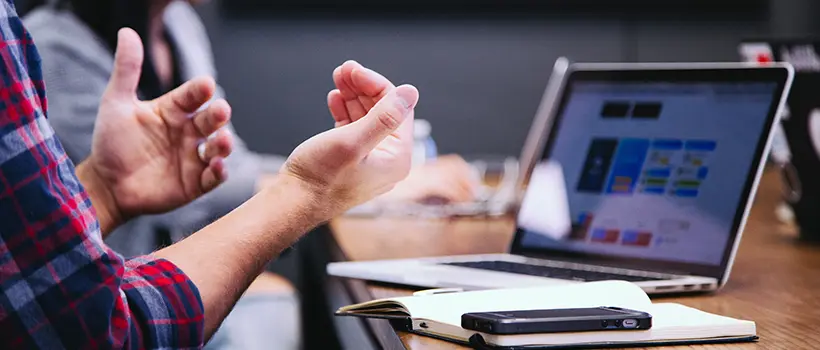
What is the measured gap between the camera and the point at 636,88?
125 cm

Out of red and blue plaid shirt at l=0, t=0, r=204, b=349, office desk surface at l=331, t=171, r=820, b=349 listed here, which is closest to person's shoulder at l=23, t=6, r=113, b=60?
office desk surface at l=331, t=171, r=820, b=349

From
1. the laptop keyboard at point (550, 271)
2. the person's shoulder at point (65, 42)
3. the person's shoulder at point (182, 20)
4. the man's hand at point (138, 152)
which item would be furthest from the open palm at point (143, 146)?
the person's shoulder at point (182, 20)

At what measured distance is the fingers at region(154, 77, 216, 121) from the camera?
1.21 m

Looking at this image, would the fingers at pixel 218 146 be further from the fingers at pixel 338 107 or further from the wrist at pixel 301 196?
the wrist at pixel 301 196

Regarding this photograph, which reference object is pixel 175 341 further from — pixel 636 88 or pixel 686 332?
pixel 636 88

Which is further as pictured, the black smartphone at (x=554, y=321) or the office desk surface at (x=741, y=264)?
the office desk surface at (x=741, y=264)

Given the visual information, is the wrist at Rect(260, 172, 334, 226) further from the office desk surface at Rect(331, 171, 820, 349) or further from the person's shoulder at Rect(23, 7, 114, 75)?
the person's shoulder at Rect(23, 7, 114, 75)

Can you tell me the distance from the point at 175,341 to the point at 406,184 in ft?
3.96

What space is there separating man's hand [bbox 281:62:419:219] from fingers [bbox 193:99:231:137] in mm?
234

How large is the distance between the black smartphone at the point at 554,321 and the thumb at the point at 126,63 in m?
0.70

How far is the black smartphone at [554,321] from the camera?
702 mm

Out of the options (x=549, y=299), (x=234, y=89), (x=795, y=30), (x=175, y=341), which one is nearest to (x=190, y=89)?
(x=175, y=341)

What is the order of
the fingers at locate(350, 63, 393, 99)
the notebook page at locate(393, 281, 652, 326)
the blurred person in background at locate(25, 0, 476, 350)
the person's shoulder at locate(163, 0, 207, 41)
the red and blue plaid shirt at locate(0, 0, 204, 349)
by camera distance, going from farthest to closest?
the person's shoulder at locate(163, 0, 207, 41) < the blurred person in background at locate(25, 0, 476, 350) < the fingers at locate(350, 63, 393, 99) < the notebook page at locate(393, 281, 652, 326) < the red and blue plaid shirt at locate(0, 0, 204, 349)

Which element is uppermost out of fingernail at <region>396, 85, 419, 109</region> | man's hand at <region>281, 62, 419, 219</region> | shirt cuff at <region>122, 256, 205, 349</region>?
fingernail at <region>396, 85, 419, 109</region>
